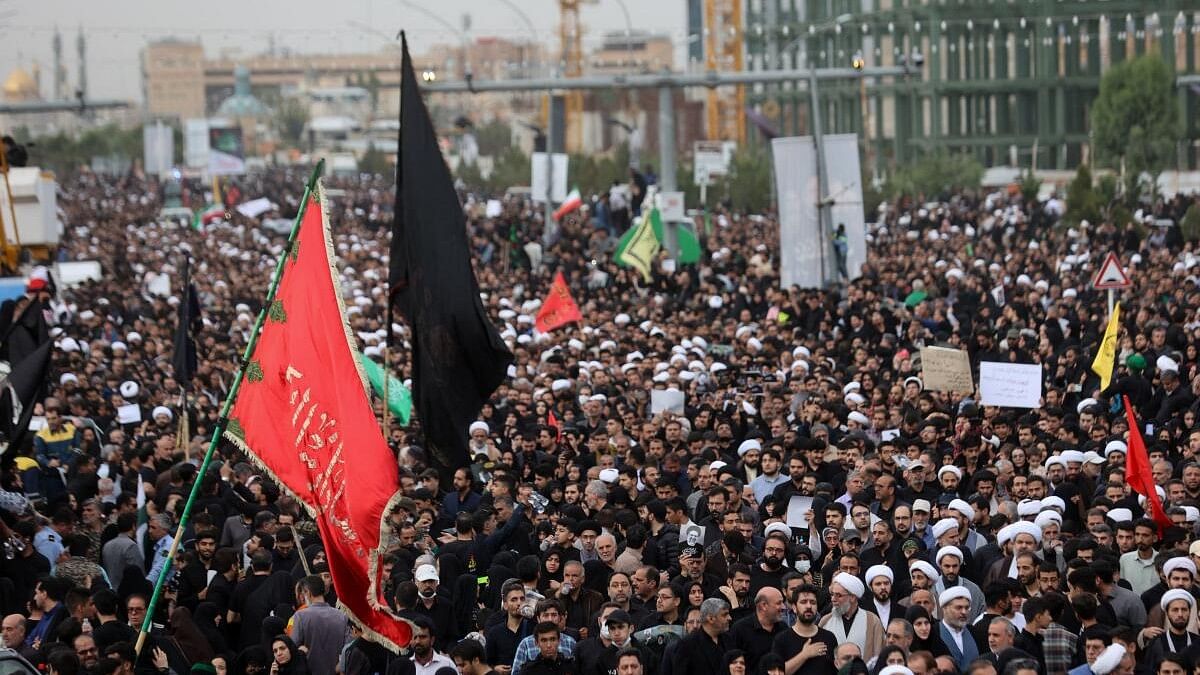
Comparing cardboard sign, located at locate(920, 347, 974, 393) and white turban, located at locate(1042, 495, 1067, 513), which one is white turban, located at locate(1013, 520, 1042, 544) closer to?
white turban, located at locate(1042, 495, 1067, 513)

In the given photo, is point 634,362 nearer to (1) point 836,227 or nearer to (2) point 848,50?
(1) point 836,227

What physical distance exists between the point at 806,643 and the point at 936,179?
53.8m

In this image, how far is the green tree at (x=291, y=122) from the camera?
176875 mm

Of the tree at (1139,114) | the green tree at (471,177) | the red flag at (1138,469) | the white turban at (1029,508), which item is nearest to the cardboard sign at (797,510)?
the white turban at (1029,508)

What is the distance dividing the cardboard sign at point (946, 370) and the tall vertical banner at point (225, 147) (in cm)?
5346

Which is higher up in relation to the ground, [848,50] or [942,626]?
[848,50]

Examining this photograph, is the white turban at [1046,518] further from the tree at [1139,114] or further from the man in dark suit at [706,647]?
the tree at [1139,114]

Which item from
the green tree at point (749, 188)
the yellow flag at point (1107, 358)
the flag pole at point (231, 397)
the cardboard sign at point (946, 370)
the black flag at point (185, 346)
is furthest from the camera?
the green tree at point (749, 188)

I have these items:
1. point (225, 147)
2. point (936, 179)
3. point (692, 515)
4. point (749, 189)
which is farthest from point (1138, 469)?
point (225, 147)

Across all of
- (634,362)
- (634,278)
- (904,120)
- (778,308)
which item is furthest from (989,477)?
(904,120)

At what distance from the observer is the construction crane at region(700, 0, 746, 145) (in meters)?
90.6

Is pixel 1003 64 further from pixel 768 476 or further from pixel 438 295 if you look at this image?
pixel 438 295

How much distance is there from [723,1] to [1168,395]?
88.0 meters

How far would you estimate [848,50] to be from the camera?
87.8 metres
